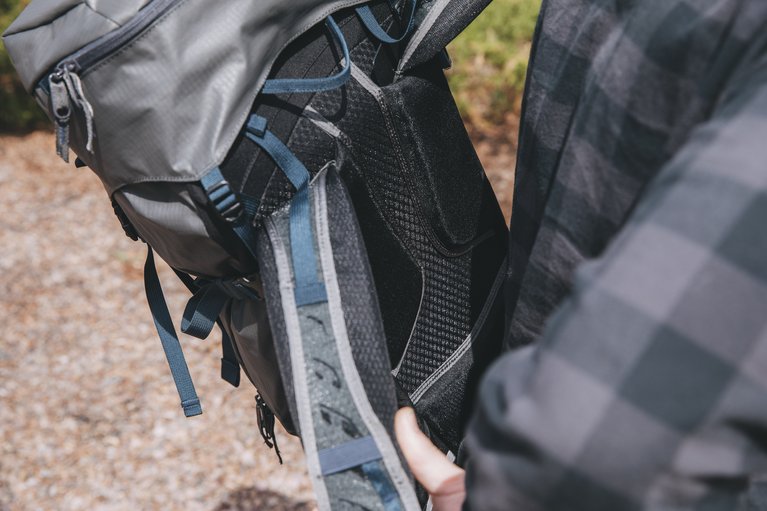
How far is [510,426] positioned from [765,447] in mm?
199

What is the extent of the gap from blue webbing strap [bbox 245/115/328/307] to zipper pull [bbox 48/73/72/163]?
26 centimetres

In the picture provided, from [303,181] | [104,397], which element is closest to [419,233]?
[303,181]

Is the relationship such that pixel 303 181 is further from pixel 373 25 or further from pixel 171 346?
pixel 171 346

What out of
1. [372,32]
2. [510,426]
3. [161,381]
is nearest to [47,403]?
[161,381]

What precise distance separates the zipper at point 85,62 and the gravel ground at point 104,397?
209 centimetres

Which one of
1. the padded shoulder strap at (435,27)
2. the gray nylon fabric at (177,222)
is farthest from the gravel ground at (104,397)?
the padded shoulder strap at (435,27)

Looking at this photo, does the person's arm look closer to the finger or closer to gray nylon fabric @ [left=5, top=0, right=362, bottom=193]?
the finger

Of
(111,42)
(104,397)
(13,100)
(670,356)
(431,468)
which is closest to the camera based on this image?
(670,356)

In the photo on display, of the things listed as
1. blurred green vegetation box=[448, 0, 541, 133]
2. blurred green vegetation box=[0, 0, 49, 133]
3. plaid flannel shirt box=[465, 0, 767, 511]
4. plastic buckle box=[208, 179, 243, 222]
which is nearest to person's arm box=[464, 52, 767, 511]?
plaid flannel shirt box=[465, 0, 767, 511]

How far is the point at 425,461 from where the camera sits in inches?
38.0

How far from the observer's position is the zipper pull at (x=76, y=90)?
1.11m

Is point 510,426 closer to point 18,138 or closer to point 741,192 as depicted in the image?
point 741,192

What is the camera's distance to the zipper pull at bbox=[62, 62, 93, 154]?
1112 mm

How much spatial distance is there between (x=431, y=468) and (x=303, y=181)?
50 cm
